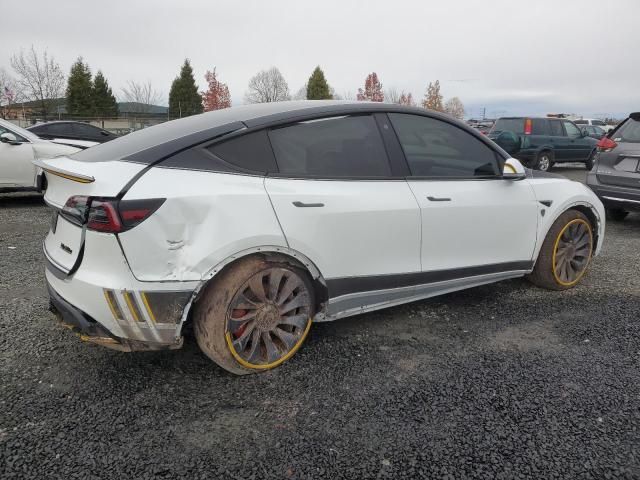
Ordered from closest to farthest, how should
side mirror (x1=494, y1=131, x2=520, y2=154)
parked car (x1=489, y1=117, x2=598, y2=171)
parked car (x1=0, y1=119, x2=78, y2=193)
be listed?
1. parked car (x1=0, y1=119, x2=78, y2=193)
2. side mirror (x1=494, y1=131, x2=520, y2=154)
3. parked car (x1=489, y1=117, x2=598, y2=171)

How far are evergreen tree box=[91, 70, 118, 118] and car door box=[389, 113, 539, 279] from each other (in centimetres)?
4393

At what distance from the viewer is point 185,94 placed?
1881 inches

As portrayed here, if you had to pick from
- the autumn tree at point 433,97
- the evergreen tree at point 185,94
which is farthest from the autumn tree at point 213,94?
the autumn tree at point 433,97

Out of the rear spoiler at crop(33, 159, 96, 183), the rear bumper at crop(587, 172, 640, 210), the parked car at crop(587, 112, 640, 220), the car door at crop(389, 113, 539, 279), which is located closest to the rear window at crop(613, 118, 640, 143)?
the parked car at crop(587, 112, 640, 220)

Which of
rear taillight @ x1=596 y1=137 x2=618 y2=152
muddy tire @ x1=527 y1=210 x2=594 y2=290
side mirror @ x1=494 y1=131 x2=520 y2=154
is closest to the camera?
muddy tire @ x1=527 y1=210 x2=594 y2=290

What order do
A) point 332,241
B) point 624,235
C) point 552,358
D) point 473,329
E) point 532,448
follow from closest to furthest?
point 532,448 < point 332,241 < point 552,358 < point 473,329 < point 624,235

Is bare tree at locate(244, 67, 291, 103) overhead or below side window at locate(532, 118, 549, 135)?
overhead

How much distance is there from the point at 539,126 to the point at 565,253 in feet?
37.2

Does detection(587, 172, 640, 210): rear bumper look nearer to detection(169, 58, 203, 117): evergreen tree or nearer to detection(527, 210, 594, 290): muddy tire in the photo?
detection(527, 210, 594, 290): muddy tire

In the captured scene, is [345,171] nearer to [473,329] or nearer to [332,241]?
[332,241]

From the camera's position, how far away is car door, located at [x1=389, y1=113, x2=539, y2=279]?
3.14 metres

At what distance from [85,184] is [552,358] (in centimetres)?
275

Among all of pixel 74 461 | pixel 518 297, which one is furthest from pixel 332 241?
pixel 518 297

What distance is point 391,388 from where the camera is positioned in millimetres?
2543
